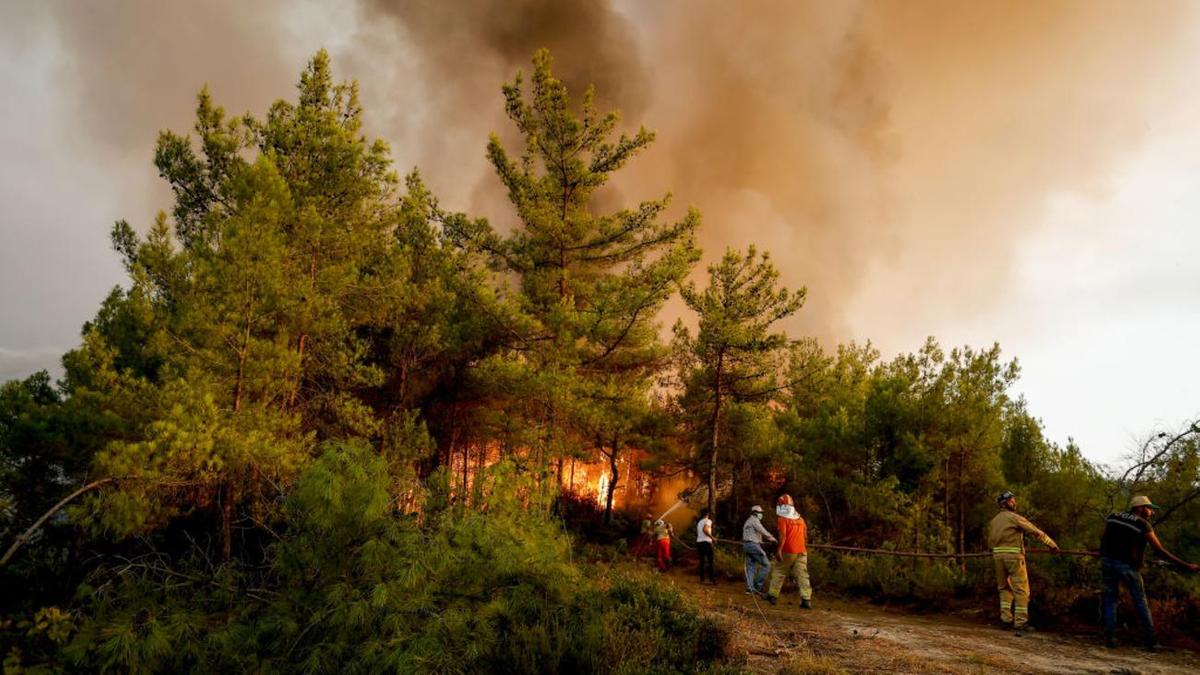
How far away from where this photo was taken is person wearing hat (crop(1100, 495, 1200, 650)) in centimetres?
745

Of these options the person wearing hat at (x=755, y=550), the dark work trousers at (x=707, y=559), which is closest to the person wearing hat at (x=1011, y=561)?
the person wearing hat at (x=755, y=550)

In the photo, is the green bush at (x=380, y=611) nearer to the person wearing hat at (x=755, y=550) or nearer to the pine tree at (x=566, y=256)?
the person wearing hat at (x=755, y=550)

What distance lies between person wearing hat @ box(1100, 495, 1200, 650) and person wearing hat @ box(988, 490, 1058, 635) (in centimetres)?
78

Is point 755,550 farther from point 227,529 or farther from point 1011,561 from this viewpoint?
point 227,529

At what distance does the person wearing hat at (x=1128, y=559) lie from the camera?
24.5ft

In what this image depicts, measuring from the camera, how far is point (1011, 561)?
8.70m

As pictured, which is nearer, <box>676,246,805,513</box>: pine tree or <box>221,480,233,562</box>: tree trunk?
<box>221,480,233,562</box>: tree trunk

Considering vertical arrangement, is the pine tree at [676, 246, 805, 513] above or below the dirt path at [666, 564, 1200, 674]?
above

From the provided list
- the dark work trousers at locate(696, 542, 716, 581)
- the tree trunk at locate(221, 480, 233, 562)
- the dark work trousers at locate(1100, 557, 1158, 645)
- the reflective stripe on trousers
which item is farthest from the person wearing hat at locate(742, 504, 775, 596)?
the tree trunk at locate(221, 480, 233, 562)

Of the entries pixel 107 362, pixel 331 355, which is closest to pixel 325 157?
pixel 331 355

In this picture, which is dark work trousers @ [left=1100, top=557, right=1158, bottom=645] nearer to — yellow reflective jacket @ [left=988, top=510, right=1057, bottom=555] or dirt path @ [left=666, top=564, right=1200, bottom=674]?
dirt path @ [left=666, top=564, right=1200, bottom=674]

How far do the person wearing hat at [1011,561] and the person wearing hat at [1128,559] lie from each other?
2.55 ft

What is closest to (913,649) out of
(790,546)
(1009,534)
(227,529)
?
(1009,534)

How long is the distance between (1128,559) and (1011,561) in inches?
54.3
